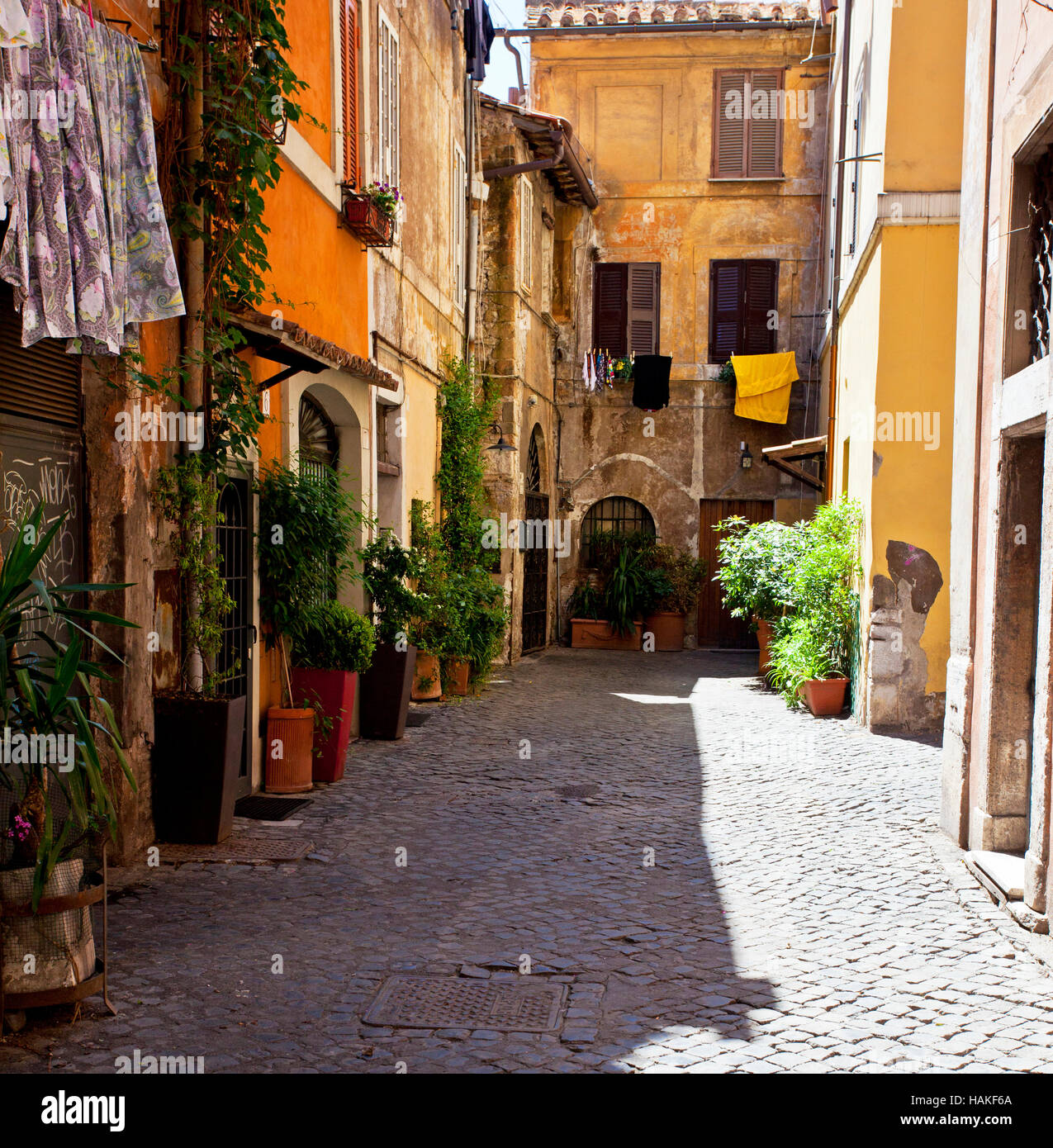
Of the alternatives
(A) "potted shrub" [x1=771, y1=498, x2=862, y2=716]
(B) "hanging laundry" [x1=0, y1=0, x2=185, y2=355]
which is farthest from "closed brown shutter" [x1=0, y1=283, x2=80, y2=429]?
(A) "potted shrub" [x1=771, y1=498, x2=862, y2=716]

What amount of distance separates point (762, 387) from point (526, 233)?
4700 mm

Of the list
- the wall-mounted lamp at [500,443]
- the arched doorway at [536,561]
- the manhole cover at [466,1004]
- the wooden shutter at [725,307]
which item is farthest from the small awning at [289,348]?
the wooden shutter at [725,307]

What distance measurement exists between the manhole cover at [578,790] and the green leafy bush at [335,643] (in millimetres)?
1668

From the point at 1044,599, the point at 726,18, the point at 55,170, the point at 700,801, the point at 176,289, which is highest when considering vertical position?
the point at 726,18

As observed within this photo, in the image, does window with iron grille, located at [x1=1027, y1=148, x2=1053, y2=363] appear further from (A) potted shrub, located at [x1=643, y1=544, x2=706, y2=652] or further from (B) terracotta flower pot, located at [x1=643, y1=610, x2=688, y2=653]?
(B) terracotta flower pot, located at [x1=643, y1=610, x2=688, y2=653]

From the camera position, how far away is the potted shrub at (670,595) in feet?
58.1

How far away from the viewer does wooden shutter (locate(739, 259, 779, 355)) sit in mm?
18266

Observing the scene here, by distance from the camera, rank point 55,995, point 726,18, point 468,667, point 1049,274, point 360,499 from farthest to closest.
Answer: point 726,18 → point 468,667 → point 360,499 → point 1049,274 → point 55,995

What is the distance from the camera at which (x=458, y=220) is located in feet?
45.3

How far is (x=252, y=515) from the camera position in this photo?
23.2 feet

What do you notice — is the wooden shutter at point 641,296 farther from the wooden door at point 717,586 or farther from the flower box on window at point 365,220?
the flower box on window at point 365,220
